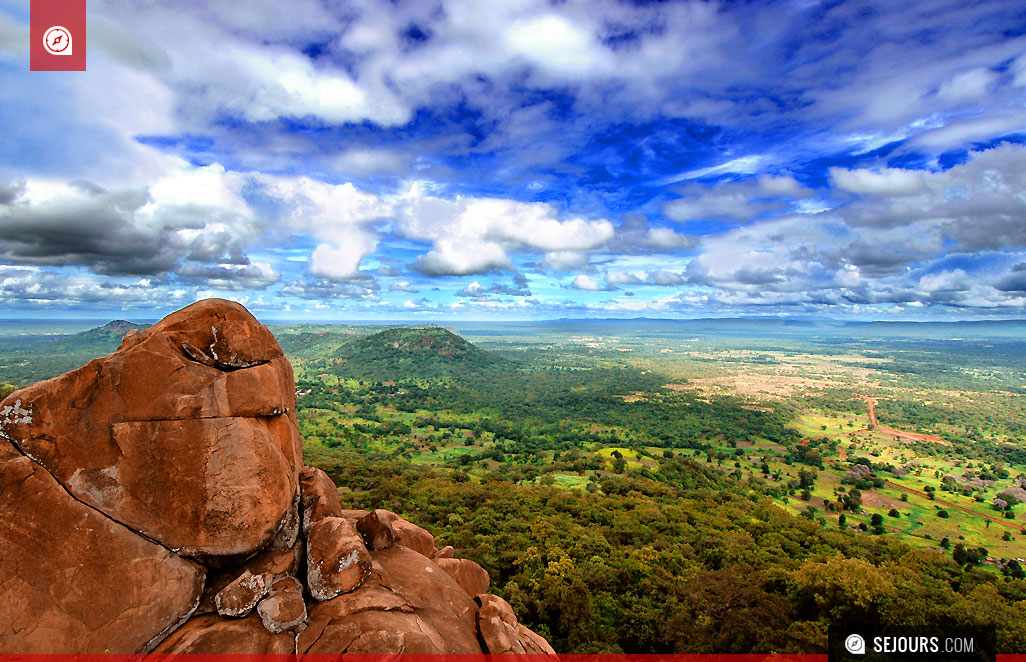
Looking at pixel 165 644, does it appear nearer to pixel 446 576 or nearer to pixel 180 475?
pixel 180 475

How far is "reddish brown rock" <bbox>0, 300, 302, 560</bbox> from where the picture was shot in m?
14.2

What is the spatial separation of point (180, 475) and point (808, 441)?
186 m

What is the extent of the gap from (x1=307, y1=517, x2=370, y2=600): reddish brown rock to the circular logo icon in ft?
108

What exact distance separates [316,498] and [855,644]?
36.0 meters

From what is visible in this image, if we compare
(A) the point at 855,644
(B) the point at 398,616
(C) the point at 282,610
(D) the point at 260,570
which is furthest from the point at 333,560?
(A) the point at 855,644

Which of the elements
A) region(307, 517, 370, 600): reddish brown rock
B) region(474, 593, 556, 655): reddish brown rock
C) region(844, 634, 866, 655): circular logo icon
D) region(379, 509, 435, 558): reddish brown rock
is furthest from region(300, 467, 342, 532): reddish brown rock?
region(844, 634, 866, 655): circular logo icon

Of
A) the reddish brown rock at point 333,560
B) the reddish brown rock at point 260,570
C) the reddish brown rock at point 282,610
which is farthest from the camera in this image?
the reddish brown rock at point 333,560

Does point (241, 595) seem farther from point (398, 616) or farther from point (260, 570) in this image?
point (398, 616)

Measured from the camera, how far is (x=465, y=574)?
75.3 ft

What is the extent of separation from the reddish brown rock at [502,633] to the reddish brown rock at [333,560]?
5.39 meters

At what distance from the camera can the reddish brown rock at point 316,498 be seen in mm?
18483

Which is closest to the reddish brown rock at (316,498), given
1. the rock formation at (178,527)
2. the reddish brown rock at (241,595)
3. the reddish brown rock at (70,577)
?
the rock formation at (178,527)

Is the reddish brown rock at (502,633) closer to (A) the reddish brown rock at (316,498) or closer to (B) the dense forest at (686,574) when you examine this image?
(A) the reddish brown rock at (316,498)

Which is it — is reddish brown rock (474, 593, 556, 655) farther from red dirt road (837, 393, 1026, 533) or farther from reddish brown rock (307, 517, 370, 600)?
red dirt road (837, 393, 1026, 533)
